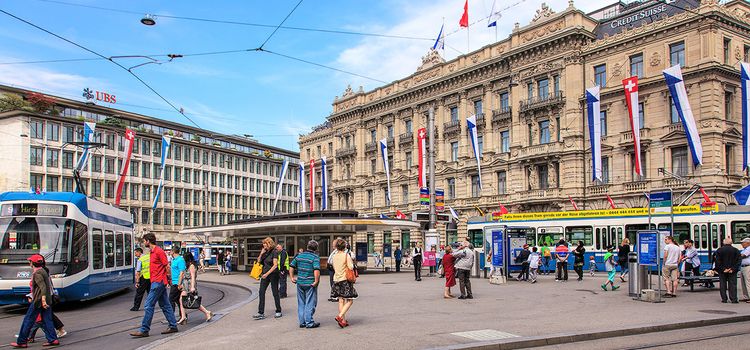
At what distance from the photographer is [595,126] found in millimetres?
40844

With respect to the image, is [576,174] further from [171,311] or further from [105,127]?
[105,127]

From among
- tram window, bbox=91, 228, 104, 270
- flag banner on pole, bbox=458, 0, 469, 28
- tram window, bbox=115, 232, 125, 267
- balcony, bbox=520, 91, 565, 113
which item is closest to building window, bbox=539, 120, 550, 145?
balcony, bbox=520, 91, 565, 113

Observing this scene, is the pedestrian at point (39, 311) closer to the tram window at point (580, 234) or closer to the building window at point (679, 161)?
the tram window at point (580, 234)

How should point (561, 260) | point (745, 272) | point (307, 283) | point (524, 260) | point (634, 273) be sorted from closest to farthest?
point (307, 283)
point (745, 272)
point (634, 273)
point (561, 260)
point (524, 260)

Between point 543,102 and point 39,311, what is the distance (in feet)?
140

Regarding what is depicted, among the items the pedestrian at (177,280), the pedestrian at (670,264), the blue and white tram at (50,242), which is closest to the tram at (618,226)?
the pedestrian at (670,264)

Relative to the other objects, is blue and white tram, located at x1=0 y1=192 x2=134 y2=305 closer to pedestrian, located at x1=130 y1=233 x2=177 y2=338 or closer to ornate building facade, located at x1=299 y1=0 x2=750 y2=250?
pedestrian, located at x1=130 y1=233 x2=177 y2=338

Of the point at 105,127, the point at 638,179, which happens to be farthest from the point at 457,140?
the point at 105,127

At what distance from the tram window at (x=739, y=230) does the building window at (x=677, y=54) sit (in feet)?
50.5

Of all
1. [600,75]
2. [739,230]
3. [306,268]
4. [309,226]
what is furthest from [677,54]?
[306,268]

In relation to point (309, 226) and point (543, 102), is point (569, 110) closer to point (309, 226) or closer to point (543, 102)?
point (543, 102)

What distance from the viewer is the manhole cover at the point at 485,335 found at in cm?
1077

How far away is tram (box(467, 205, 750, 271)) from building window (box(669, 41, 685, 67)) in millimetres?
13787

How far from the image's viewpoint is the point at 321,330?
1187cm
